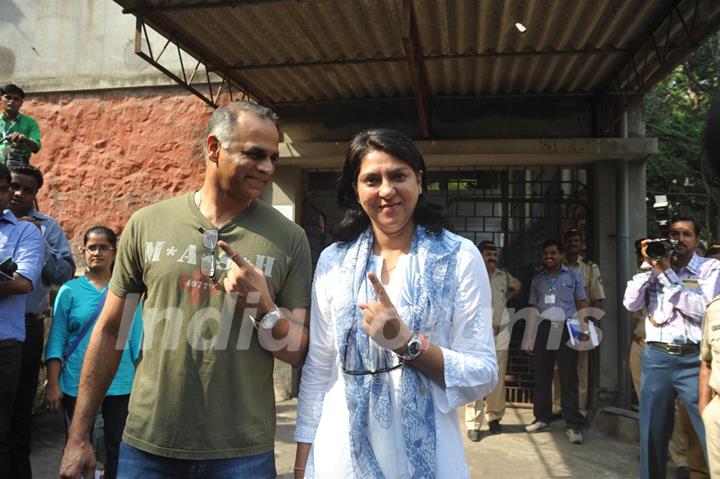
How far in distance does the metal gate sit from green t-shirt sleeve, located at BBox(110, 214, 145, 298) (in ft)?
17.4

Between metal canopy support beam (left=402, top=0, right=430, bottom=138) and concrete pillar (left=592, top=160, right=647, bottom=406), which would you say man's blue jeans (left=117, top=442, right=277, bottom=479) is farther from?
concrete pillar (left=592, top=160, right=647, bottom=406)

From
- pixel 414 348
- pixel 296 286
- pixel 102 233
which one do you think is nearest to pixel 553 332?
pixel 102 233

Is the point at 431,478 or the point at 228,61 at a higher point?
the point at 228,61

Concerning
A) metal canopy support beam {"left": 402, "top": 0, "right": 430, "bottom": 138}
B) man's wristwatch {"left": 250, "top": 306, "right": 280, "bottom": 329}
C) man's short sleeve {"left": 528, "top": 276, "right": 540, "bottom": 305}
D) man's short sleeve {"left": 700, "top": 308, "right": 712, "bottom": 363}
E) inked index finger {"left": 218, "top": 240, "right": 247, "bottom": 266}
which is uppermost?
metal canopy support beam {"left": 402, "top": 0, "right": 430, "bottom": 138}

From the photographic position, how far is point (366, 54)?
5625 millimetres

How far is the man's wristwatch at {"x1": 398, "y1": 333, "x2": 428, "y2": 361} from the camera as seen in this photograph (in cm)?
158

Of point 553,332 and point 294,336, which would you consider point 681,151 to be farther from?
point 294,336

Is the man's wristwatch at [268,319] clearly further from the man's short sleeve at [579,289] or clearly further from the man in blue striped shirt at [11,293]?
the man's short sleeve at [579,289]

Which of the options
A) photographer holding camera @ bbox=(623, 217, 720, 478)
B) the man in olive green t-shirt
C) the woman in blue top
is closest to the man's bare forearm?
the man in olive green t-shirt

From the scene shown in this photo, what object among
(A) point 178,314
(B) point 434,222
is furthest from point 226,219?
(B) point 434,222

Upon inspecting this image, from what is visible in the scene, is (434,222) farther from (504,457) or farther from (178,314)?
(504,457)

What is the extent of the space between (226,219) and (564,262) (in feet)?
17.0

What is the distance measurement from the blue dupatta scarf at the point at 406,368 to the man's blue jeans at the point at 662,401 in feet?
9.68

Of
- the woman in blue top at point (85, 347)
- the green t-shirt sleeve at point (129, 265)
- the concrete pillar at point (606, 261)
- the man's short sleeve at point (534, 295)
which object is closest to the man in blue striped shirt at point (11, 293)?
the woman in blue top at point (85, 347)
